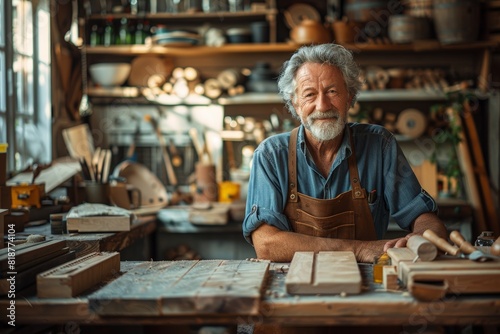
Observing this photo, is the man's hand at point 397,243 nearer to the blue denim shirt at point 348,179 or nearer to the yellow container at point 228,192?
the blue denim shirt at point 348,179

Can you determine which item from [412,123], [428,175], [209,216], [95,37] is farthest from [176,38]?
[428,175]

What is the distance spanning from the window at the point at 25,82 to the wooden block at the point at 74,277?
2691 millimetres

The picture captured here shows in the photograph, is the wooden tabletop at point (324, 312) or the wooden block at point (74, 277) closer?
the wooden tabletop at point (324, 312)

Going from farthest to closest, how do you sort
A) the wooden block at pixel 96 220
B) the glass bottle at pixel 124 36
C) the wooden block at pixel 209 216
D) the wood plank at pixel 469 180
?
1. the glass bottle at pixel 124 36
2. the wood plank at pixel 469 180
3. the wooden block at pixel 209 216
4. the wooden block at pixel 96 220

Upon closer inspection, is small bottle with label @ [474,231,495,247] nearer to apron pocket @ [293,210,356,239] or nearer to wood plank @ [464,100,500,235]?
apron pocket @ [293,210,356,239]

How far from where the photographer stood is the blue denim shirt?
2.98m

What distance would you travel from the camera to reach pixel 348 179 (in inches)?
121

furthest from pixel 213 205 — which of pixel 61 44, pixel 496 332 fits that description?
pixel 496 332

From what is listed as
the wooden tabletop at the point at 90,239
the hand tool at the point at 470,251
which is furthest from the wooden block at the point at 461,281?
the wooden tabletop at the point at 90,239

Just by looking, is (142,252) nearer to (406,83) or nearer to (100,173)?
(100,173)

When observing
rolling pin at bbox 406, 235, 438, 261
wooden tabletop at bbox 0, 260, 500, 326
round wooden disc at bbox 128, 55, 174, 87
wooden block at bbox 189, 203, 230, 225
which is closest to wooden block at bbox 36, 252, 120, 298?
wooden tabletop at bbox 0, 260, 500, 326

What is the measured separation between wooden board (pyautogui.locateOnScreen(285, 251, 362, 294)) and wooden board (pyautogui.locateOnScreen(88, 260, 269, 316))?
0.36ft

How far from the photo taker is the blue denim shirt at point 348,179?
2.98m

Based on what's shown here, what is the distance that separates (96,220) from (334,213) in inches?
50.2
